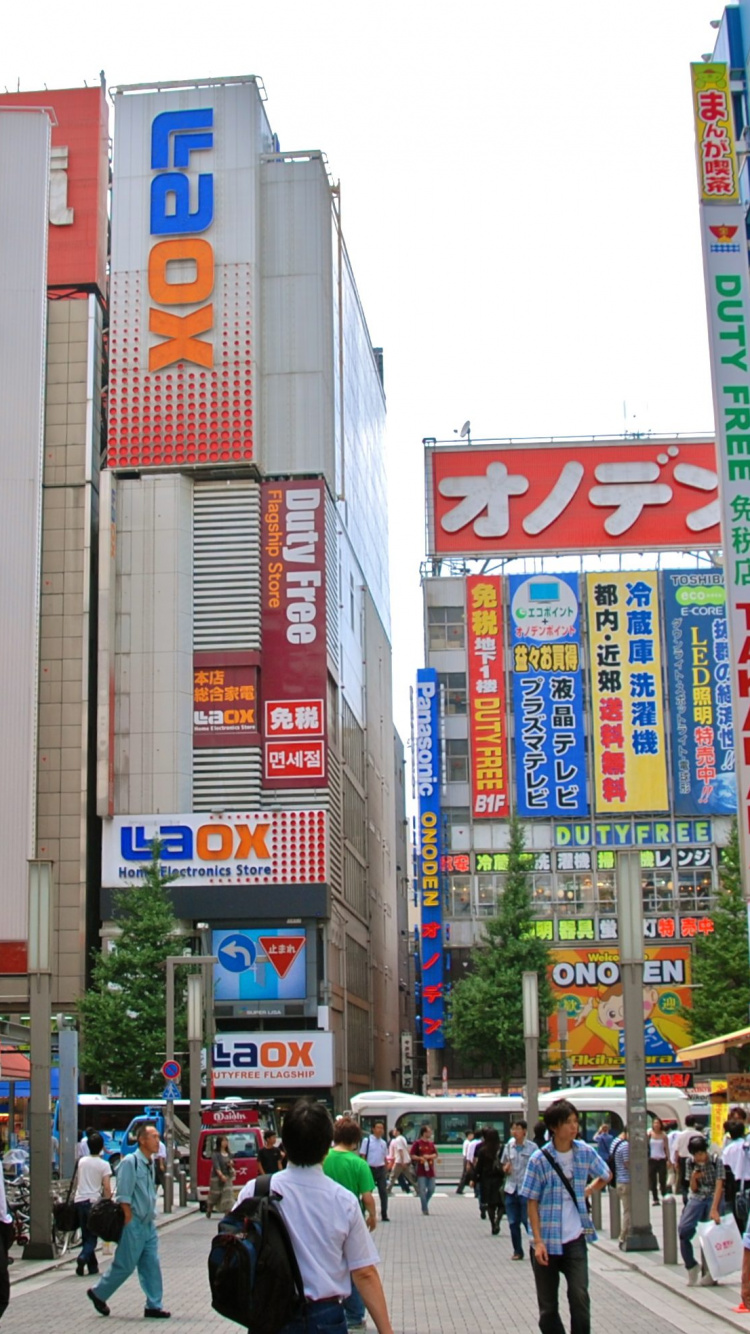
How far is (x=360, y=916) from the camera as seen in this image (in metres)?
73.2

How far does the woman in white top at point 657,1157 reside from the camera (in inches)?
1105

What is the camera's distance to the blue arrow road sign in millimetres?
58062

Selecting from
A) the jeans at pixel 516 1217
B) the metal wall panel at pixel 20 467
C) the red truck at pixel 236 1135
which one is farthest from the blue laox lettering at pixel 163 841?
the jeans at pixel 516 1217

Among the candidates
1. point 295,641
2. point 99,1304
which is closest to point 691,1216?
point 99,1304

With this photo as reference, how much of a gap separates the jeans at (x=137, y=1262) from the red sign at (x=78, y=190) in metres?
52.9

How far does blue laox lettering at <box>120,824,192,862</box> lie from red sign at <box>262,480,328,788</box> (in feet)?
10.9

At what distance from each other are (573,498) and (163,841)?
71.3ft

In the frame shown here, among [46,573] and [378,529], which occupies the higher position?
[378,529]

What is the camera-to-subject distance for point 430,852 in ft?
211

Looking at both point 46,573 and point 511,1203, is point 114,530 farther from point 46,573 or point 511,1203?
point 511,1203

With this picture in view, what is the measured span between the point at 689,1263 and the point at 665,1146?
41.4 ft

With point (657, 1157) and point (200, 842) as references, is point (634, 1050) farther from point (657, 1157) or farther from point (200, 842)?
point (200, 842)

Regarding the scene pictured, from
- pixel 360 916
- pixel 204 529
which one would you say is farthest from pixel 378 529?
pixel 204 529

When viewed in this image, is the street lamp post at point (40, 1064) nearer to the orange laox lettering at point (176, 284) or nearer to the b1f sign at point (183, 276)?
the b1f sign at point (183, 276)
